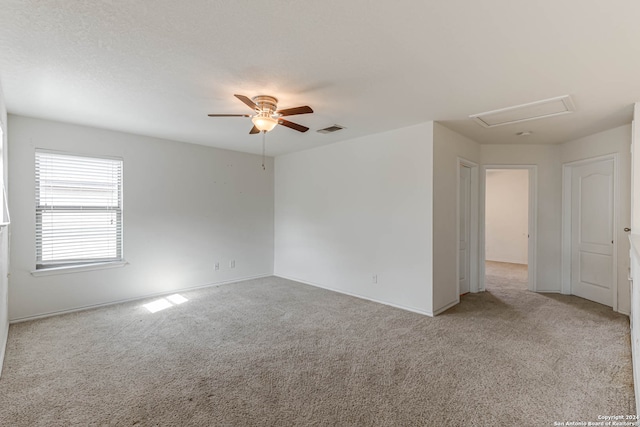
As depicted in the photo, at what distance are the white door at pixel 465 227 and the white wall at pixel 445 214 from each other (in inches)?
22.6

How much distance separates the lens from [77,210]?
400cm

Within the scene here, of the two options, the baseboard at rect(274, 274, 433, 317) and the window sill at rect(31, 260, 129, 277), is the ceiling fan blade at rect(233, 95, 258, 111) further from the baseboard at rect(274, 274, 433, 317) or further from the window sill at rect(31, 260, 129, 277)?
the window sill at rect(31, 260, 129, 277)

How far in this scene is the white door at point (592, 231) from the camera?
166 inches

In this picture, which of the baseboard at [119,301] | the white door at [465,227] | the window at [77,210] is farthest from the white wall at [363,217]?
the window at [77,210]

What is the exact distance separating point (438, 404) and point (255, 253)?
14.2ft

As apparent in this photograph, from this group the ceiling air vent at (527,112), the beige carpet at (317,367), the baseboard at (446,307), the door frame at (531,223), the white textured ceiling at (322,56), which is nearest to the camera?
the white textured ceiling at (322,56)

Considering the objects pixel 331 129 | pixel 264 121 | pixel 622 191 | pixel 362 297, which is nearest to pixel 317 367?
pixel 362 297

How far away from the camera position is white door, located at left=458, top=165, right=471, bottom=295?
478cm

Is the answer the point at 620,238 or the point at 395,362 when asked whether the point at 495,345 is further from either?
the point at 620,238

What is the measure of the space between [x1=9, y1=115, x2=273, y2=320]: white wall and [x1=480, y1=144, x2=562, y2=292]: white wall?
438cm

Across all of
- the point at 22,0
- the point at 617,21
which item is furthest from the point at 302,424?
the point at 617,21

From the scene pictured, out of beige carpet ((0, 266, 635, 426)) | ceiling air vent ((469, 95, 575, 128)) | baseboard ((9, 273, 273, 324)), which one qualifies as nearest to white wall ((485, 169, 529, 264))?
beige carpet ((0, 266, 635, 426))

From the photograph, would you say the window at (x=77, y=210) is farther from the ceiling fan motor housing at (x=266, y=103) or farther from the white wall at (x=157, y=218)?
the ceiling fan motor housing at (x=266, y=103)

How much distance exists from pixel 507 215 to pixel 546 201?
310cm
